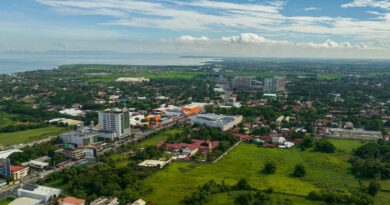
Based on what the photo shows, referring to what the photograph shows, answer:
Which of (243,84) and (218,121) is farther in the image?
(243,84)

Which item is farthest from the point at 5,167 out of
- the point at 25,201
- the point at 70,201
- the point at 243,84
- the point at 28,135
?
the point at 243,84

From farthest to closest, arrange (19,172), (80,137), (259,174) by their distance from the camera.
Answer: (80,137), (259,174), (19,172)

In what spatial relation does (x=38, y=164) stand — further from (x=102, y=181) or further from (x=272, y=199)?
(x=272, y=199)

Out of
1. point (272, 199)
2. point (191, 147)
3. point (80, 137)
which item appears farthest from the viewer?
point (80, 137)

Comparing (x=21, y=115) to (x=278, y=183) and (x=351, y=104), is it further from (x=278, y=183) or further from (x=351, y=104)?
(x=351, y=104)

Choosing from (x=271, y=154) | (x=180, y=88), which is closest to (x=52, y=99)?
(x=180, y=88)

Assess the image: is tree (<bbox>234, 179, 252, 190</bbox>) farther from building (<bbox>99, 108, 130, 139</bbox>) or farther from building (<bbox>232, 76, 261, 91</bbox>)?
building (<bbox>232, 76, 261, 91</bbox>)

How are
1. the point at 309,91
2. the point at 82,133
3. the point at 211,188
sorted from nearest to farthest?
the point at 211,188, the point at 82,133, the point at 309,91
